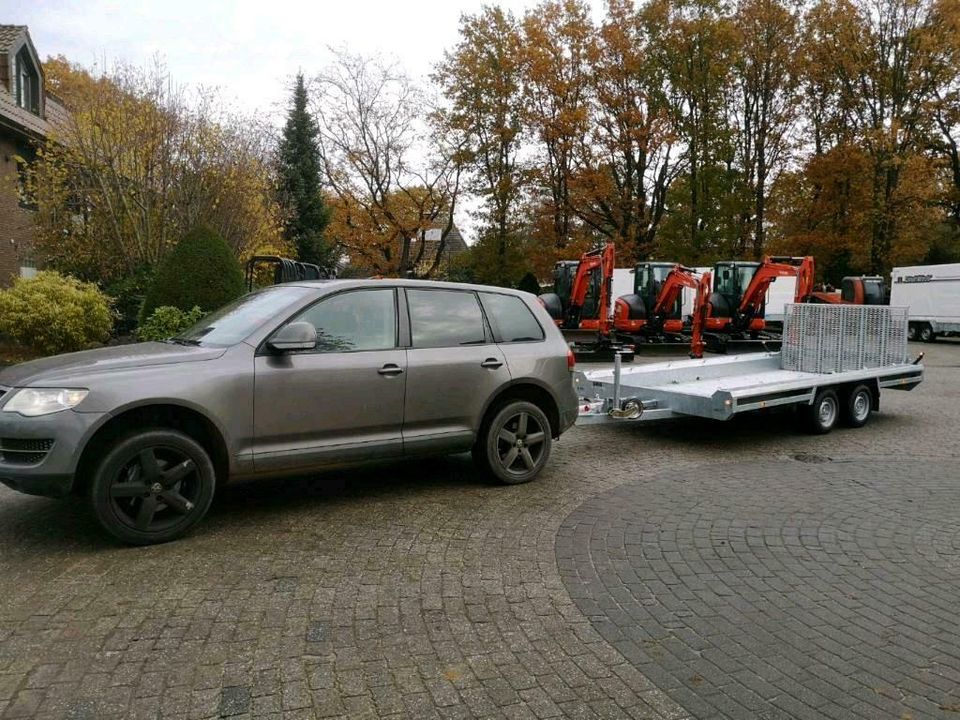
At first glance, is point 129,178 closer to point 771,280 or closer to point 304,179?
point 771,280

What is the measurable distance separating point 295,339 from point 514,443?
2165 mm

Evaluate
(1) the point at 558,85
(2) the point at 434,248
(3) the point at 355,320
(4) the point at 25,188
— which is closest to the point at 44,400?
(3) the point at 355,320

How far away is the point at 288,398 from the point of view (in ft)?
16.5

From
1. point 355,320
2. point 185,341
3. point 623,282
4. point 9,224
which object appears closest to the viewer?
point 185,341

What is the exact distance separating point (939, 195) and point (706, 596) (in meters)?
37.9

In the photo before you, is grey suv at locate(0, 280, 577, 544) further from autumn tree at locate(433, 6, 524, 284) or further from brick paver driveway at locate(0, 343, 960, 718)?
autumn tree at locate(433, 6, 524, 284)

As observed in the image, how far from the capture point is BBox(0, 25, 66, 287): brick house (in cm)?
2022

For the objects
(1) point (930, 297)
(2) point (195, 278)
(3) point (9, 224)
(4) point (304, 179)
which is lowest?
(1) point (930, 297)

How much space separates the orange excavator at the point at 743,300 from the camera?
879 inches

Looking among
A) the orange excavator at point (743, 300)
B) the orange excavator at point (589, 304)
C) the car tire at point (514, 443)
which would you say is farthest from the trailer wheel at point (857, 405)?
the orange excavator at point (743, 300)

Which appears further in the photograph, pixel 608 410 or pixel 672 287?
pixel 672 287

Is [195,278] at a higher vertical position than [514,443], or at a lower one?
higher

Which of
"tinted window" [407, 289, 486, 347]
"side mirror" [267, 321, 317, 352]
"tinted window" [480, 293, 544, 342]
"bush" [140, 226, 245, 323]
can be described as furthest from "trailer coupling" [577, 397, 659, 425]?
"bush" [140, 226, 245, 323]

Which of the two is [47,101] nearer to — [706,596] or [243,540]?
[243,540]
